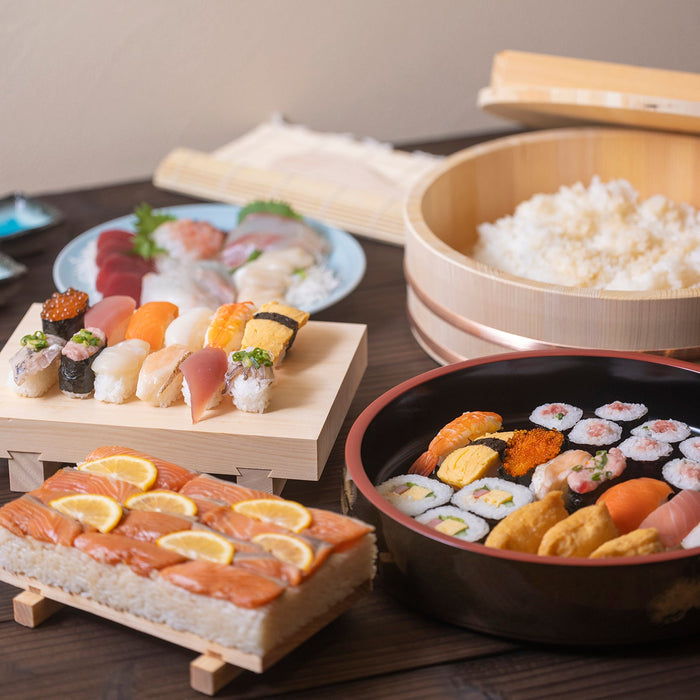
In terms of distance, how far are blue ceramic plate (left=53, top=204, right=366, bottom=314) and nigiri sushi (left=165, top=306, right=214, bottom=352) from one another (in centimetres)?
38

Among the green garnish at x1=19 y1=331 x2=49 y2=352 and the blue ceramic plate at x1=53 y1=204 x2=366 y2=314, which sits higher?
the green garnish at x1=19 y1=331 x2=49 y2=352

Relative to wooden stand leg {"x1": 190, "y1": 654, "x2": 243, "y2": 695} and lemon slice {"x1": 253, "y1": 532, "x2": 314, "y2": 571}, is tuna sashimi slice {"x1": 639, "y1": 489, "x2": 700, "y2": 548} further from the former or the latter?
wooden stand leg {"x1": 190, "y1": 654, "x2": 243, "y2": 695}

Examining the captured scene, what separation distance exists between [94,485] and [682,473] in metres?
0.85

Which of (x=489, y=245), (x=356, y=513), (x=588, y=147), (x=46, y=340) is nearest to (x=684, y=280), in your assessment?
(x=489, y=245)

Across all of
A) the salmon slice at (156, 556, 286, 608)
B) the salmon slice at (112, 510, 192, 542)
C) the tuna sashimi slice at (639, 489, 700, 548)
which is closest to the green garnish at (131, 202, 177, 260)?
the salmon slice at (112, 510, 192, 542)

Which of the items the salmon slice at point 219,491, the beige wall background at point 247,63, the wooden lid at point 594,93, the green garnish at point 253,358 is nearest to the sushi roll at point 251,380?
the green garnish at point 253,358

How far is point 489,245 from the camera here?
2201 mm

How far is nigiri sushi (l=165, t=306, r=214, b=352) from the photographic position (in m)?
1.73

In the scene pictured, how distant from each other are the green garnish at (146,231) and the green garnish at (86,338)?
2.38 feet

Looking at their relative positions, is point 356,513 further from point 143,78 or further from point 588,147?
point 143,78

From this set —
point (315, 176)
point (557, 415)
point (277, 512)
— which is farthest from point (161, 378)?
point (315, 176)

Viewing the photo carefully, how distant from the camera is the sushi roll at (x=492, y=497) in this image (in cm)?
138

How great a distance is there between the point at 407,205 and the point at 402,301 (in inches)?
12.9

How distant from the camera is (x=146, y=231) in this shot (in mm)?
2453
